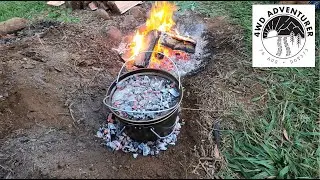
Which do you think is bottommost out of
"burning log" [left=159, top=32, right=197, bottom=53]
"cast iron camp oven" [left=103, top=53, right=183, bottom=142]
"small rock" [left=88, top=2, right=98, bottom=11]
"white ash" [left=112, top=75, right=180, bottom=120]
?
"cast iron camp oven" [left=103, top=53, right=183, bottom=142]

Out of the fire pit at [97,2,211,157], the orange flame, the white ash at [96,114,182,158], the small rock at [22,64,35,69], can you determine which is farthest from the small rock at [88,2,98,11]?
the white ash at [96,114,182,158]

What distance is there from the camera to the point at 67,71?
484cm

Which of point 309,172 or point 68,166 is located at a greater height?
point 68,166

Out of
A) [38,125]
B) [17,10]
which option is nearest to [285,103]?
[38,125]

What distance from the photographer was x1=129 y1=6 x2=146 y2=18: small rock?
249 inches

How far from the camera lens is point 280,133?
13.3 feet

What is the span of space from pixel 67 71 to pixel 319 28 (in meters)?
4.33

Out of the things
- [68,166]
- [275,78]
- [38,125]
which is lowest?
[68,166]

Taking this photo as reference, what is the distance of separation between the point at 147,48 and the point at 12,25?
8.66 ft

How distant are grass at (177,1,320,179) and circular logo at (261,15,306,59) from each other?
1.50 feet

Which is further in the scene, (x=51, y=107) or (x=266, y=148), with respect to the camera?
(x=51, y=107)

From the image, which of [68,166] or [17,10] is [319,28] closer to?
[68,166]

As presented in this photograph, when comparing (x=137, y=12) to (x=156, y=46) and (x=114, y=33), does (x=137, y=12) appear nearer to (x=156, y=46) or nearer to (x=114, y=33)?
(x=114, y=33)

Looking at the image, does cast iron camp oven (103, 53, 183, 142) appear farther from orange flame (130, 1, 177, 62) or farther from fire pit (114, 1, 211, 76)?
orange flame (130, 1, 177, 62)
